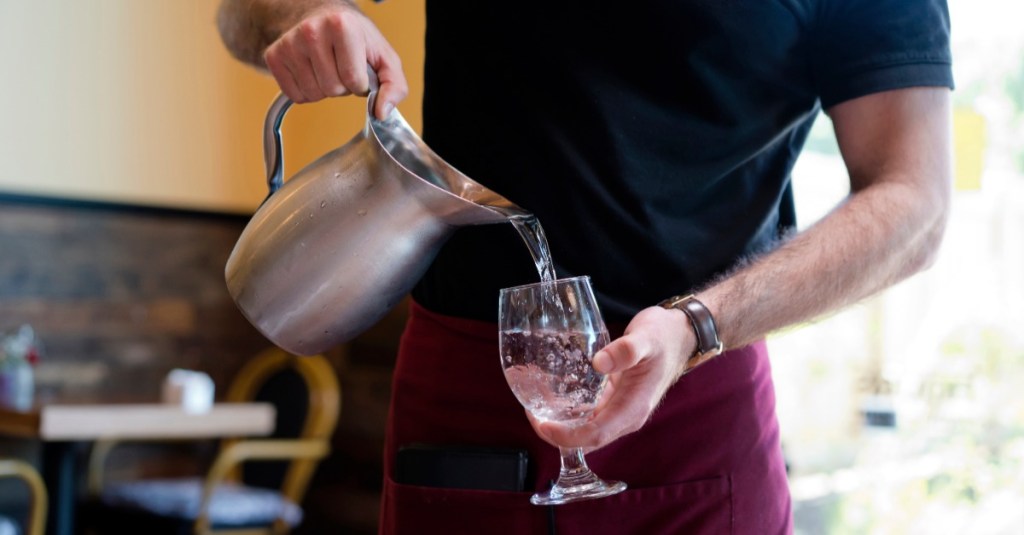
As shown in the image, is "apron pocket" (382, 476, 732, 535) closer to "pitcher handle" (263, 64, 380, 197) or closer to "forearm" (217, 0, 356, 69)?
"pitcher handle" (263, 64, 380, 197)

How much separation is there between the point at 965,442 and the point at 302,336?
7.75ft

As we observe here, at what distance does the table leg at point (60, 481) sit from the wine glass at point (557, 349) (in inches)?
104

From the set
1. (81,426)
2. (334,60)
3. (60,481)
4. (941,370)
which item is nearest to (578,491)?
(334,60)

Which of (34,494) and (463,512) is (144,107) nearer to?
(34,494)

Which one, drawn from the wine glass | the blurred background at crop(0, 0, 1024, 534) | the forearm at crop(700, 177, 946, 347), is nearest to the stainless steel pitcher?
the wine glass

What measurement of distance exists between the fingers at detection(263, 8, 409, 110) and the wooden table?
2.36 meters

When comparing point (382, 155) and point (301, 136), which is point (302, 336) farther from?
point (301, 136)

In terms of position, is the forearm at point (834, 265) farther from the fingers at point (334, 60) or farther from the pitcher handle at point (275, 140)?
the pitcher handle at point (275, 140)

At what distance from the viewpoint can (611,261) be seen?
1.05 m

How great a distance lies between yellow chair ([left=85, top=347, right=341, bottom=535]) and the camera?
348 centimetres

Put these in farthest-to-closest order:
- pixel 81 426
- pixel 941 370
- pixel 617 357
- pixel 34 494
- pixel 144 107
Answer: pixel 144 107
pixel 34 494
pixel 81 426
pixel 941 370
pixel 617 357

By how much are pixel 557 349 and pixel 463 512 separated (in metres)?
0.24

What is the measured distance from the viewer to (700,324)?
2.90ft

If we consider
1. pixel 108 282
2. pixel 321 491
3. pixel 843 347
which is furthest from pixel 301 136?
pixel 843 347
